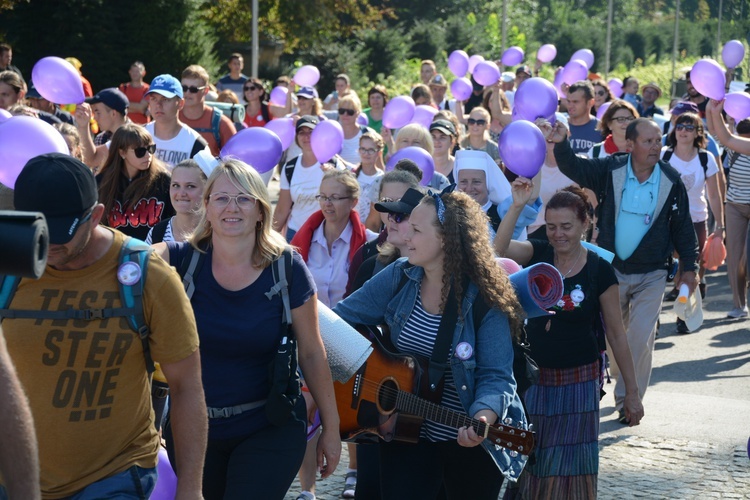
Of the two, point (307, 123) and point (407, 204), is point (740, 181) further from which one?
point (407, 204)

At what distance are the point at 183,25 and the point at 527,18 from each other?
140 feet

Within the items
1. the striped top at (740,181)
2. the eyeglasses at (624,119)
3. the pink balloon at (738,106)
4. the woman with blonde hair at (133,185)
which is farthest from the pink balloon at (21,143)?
the pink balloon at (738,106)

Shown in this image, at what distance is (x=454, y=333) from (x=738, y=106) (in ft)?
25.2

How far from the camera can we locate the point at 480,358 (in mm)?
4551

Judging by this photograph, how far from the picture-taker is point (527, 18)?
66250 mm

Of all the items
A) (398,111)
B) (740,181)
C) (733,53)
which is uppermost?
(733,53)

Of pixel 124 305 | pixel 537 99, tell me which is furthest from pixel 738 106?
pixel 124 305

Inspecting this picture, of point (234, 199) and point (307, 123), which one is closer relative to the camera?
A: point (234, 199)

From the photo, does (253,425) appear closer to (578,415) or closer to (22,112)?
(578,415)

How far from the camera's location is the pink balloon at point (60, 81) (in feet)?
31.6

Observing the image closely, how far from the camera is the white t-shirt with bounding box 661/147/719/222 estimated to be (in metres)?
10.6

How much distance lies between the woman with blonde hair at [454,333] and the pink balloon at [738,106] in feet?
24.0

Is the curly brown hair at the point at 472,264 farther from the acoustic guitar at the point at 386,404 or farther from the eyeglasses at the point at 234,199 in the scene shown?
the eyeglasses at the point at 234,199

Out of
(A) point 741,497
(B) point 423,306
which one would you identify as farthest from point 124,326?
(A) point 741,497
